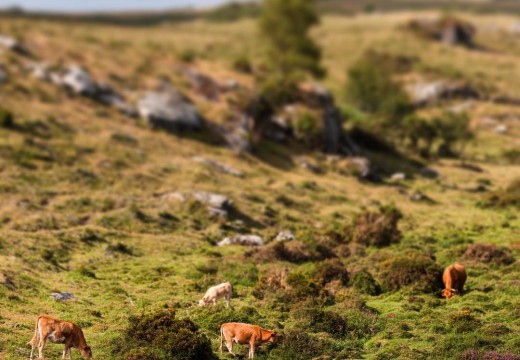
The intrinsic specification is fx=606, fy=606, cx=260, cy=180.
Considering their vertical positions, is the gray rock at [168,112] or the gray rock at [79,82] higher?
the gray rock at [79,82]

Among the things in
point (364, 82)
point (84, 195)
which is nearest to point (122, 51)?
point (364, 82)

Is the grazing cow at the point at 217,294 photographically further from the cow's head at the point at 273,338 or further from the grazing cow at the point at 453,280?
the grazing cow at the point at 453,280

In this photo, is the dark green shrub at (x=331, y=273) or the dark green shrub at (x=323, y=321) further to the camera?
the dark green shrub at (x=331, y=273)

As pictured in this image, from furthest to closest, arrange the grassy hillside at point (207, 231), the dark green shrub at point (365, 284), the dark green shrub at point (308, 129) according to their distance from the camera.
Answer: the dark green shrub at point (308, 129) → the dark green shrub at point (365, 284) → the grassy hillside at point (207, 231)

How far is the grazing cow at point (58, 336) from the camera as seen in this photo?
2183 cm

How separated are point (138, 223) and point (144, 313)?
14317 millimetres

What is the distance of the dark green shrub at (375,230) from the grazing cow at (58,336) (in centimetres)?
2167

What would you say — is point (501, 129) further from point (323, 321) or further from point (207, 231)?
point (323, 321)

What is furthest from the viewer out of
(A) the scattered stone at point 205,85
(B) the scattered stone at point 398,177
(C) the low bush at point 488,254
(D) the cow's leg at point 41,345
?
(A) the scattered stone at point 205,85

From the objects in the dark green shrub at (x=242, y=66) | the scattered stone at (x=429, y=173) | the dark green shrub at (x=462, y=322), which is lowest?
the scattered stone at (x=429, y=173)

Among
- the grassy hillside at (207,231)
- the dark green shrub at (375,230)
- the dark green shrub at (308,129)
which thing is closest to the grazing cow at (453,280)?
the grassy hillside at (207,231)

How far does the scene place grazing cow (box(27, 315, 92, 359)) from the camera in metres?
21.8

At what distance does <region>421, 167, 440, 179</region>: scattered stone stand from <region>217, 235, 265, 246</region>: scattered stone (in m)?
27.8

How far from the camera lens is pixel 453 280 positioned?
30.3 metres
